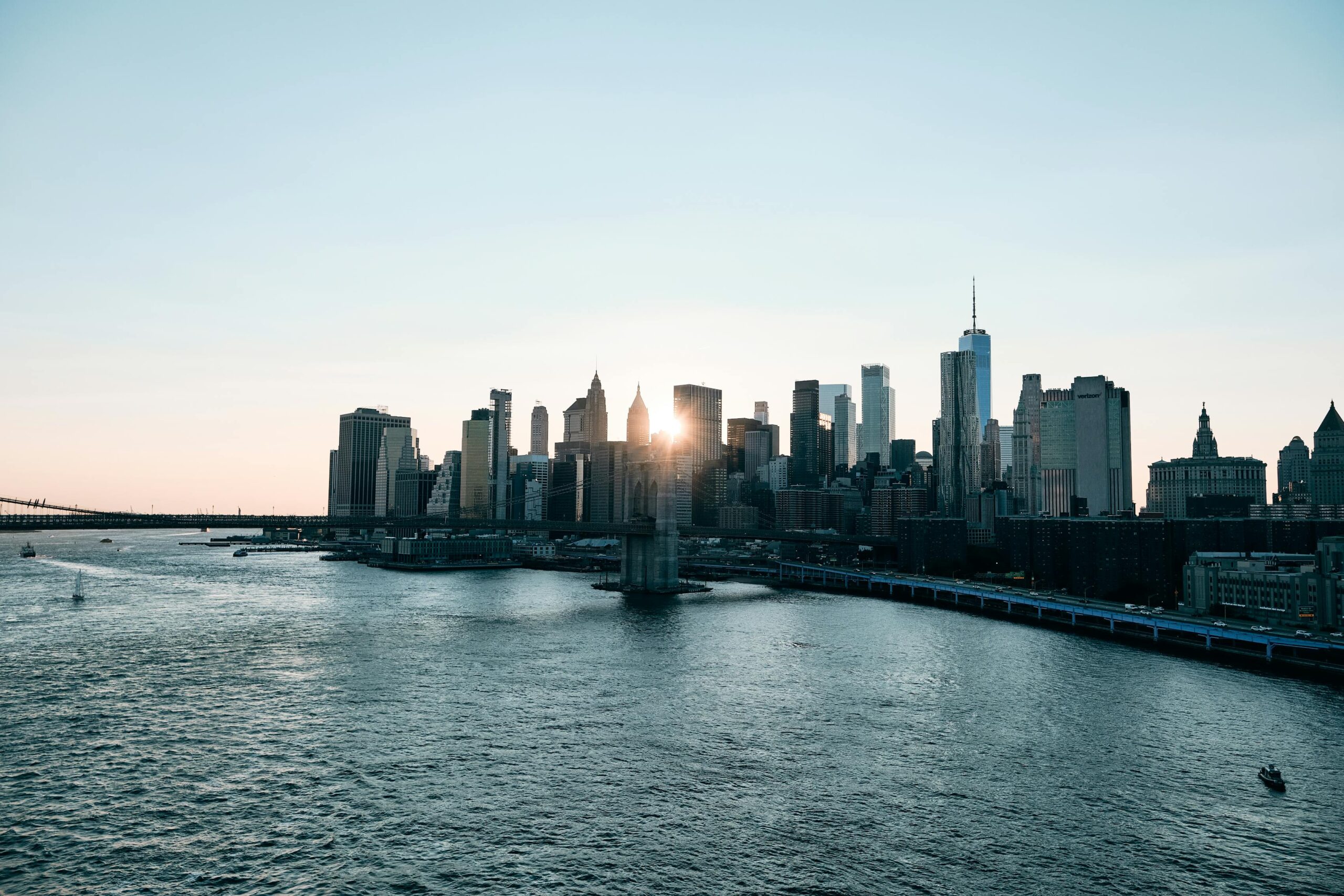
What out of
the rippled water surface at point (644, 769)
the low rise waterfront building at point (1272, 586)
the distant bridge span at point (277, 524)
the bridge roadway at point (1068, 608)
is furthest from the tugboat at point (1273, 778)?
the distant bridge span at point (277, 524)

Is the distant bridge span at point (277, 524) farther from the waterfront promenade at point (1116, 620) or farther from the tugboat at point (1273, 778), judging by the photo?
the tugboat at point (1273, 778)

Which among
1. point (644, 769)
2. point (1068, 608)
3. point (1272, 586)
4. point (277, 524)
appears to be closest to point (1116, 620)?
point (1068, 608)

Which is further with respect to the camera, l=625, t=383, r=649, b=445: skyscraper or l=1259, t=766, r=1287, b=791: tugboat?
l=625, t=383, r=649, b=445: skyscraper

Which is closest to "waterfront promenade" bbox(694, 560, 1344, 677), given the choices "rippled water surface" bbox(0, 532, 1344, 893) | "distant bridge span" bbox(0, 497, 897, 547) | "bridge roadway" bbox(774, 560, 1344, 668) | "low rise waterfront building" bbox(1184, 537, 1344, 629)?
"bridge roadway" bbox(774, 560, 1344, 668)

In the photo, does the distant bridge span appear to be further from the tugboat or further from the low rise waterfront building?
the tugboat

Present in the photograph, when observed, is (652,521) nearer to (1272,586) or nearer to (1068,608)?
(1068,608)

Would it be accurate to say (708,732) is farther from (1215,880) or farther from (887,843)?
(1215,880)
